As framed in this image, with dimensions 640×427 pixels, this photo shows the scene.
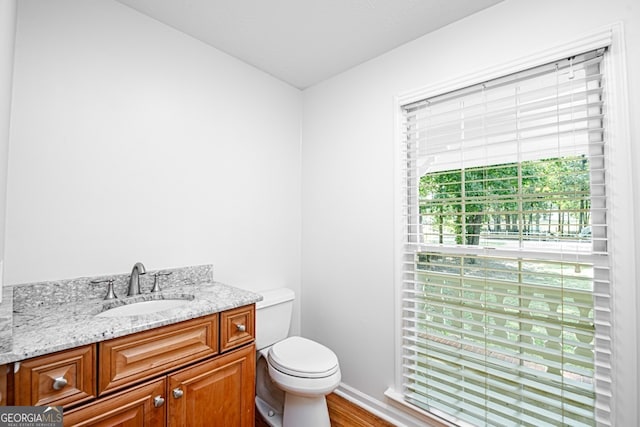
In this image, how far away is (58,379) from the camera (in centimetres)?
96

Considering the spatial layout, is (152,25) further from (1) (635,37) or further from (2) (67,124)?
(1) (635,37)

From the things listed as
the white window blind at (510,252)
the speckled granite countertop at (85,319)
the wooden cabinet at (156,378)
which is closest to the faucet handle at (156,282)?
the speckled granite countertop at (85,319)

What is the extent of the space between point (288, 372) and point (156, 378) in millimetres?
676

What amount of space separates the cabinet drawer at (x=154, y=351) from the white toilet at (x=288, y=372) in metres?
0.47

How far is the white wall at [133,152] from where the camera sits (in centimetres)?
134

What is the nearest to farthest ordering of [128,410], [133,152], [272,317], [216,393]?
[128,410]
[216,393]
[133,152]
[272,317]

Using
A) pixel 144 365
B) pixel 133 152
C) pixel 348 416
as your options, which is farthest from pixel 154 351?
pixel 348 416

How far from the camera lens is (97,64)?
151 centimetres

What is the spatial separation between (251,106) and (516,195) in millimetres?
1762

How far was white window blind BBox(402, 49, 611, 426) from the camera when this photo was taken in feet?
4.30

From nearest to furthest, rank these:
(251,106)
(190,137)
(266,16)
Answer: (266,16) → (190,137) → (251,106)

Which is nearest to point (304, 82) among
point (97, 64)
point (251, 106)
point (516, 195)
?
point (251, 106)

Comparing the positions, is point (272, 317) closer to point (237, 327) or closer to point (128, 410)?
point (237, 327)

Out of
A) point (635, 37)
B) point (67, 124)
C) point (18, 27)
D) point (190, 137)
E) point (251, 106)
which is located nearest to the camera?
point (635, 37)
